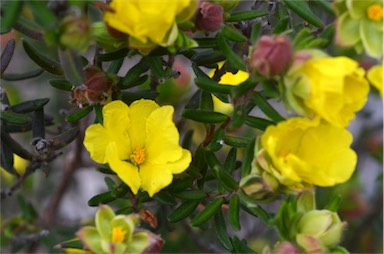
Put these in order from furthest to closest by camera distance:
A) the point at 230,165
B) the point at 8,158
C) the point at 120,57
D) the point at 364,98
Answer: the point at 8,158
the point at 230,165
the point at 120,57
the point at 364,98

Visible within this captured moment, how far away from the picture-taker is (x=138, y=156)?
1348 millimetres

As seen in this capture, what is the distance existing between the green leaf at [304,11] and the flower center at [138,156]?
0.45m

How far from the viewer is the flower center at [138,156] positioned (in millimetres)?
1337

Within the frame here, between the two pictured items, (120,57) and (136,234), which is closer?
(136,234)

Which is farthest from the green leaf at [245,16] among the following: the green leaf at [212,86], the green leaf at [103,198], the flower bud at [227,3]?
the green leaf at [103,198]

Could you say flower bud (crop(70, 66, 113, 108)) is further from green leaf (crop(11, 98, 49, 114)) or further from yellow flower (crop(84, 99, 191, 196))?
green leaf (crop(11, 98, 49, 114))

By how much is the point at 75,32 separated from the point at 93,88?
21 cm

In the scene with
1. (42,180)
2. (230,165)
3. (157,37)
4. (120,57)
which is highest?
(157,37)

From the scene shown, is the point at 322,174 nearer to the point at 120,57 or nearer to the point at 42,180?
the point at 120,57

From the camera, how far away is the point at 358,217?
2.57 m

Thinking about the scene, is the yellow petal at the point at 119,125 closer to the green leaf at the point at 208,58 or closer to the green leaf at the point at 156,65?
the green leaf at the point at 156,65

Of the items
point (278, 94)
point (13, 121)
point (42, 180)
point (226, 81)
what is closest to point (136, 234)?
point (278, 94)

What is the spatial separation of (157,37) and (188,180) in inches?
14.7

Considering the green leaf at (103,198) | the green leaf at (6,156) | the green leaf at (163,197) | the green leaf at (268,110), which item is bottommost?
the green leaf at (6,156)
